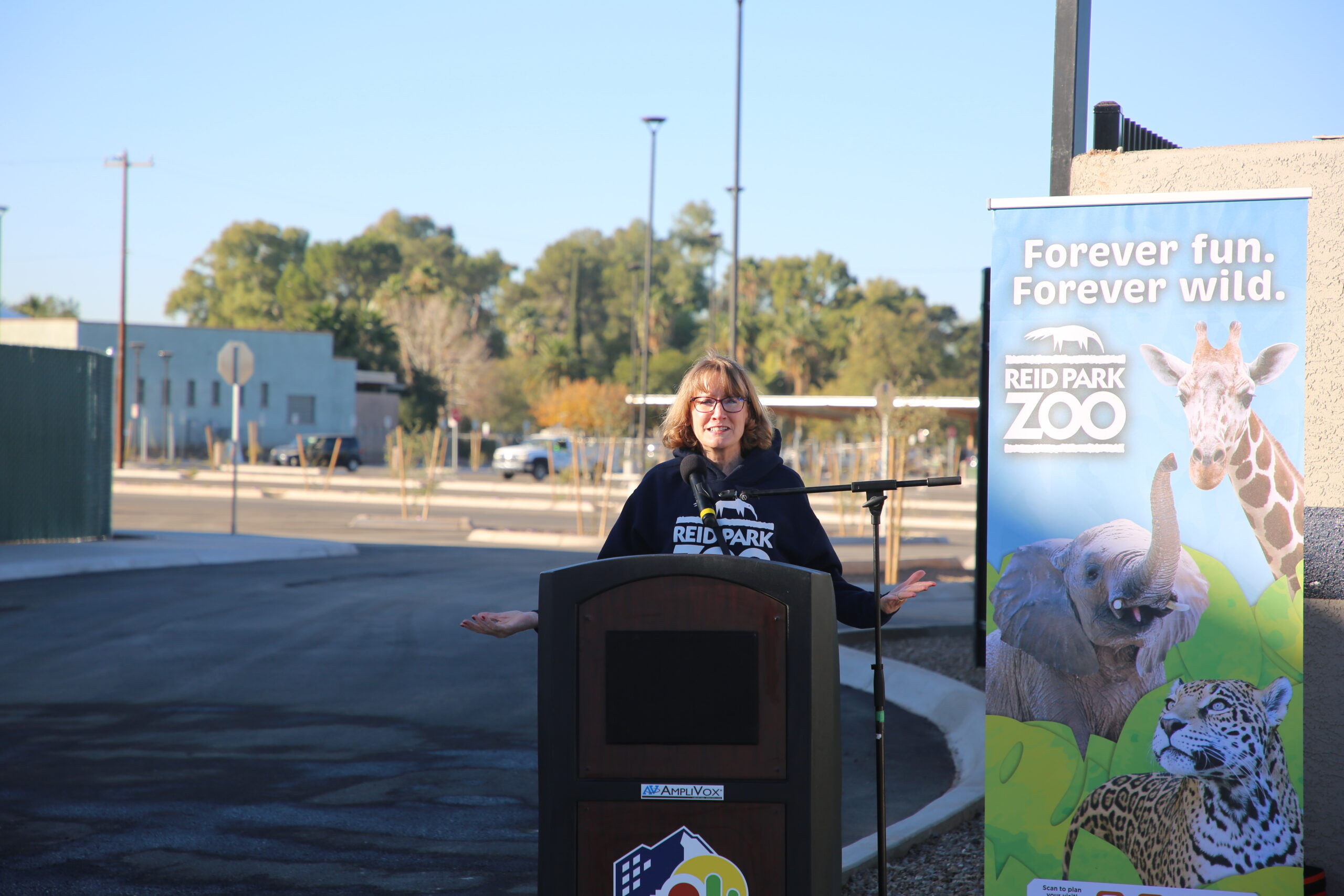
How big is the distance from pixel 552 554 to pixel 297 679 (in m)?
9.63

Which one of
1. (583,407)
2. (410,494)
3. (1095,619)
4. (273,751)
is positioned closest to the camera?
(1095,619)

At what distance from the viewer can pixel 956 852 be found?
4.55 metres

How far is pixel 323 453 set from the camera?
46.1 meters

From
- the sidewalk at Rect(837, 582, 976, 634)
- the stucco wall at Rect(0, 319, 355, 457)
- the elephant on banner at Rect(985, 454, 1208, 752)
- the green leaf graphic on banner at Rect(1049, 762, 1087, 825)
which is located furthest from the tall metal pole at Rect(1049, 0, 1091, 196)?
the stucco wall at Rect(0, 319, 355, 457)

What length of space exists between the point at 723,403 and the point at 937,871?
2034 millimetres

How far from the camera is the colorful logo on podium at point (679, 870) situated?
242 centimetres

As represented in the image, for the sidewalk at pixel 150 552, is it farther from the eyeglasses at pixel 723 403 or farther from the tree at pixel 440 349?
the tree at pixel 440 349

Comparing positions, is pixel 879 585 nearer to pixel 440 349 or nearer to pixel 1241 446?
pixel 1241 446

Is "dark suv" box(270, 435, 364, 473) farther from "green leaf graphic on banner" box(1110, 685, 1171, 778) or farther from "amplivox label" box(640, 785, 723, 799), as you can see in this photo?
"amplivox label" box(640, 785, 723, 799)

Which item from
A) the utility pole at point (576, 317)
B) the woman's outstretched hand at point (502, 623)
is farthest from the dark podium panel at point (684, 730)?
the utility pole at point (576, 317)

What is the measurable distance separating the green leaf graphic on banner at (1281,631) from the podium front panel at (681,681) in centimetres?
178

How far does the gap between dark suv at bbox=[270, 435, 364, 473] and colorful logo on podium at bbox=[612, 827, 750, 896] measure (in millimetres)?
43759

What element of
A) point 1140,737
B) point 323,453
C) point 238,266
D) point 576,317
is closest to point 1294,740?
point 1140,737

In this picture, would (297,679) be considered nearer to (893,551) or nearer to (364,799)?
(364,799)
